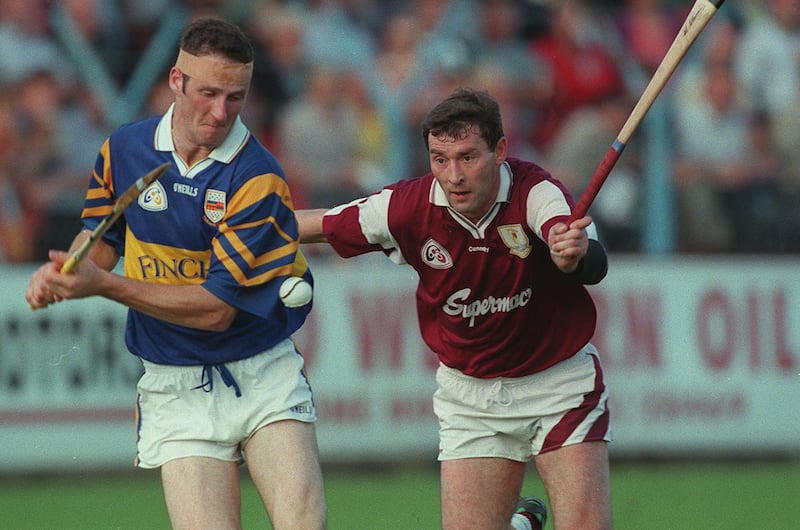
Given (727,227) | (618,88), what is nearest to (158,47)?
(618,88)

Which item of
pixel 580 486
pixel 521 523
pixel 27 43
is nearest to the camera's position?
pixel 580 486

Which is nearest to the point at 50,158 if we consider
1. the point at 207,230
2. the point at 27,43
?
the point at 27,43

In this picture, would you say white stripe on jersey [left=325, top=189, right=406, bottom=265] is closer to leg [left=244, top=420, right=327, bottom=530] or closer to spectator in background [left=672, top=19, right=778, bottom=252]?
leg [left=244, top=420, right=327, bottom=530]

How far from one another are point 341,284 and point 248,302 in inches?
195

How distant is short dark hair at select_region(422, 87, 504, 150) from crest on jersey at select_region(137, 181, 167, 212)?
1.16 m

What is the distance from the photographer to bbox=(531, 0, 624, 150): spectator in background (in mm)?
11547

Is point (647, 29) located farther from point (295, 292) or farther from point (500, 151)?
point (295, 292)

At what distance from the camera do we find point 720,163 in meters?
11.8

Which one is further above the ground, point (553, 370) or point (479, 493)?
point (553, 370)

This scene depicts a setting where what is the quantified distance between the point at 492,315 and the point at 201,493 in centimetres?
150

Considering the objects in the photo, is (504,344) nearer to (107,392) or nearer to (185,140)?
(185,140)

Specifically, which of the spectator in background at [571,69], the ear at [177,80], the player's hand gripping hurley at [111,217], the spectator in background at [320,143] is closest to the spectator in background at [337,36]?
the spectator in background at [320,143]

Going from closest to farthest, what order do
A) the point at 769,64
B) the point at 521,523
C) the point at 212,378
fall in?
the point at 212,378 < the point at 521,523 < the point at 769,64

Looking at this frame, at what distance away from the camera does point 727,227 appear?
38.1 feet
